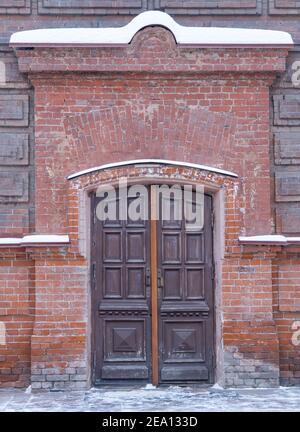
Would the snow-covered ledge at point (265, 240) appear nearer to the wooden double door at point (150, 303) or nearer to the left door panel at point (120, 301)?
the wooden double door at point (150, 303)

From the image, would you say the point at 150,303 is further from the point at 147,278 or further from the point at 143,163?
the point at 143,163

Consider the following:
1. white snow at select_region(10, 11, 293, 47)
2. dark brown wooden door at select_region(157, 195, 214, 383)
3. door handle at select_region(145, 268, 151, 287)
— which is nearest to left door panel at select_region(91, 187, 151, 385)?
door handle at select_region(145, 268, 151, 287)

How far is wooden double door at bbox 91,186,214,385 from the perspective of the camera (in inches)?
276

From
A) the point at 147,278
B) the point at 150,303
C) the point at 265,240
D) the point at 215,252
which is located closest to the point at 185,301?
the point at 150,303

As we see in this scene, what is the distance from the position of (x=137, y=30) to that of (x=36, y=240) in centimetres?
236

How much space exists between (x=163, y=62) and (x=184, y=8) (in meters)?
0.66

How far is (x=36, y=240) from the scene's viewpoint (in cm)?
677

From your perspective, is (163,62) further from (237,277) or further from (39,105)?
(237,277)


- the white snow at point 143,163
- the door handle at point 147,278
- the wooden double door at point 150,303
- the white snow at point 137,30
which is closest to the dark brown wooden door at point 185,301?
the wooden double door at point 150,303

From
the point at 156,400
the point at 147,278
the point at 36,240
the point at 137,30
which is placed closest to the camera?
the point at 156,400

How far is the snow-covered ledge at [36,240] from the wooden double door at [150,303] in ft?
1.32

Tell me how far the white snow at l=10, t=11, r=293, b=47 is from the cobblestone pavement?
11.5ft

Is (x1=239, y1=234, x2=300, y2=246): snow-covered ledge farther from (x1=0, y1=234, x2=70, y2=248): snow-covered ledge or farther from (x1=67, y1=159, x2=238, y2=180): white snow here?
(x1=0, y1=234, x2=70, y2=248): snow-covered ledge

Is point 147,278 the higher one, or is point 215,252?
point 215,252
